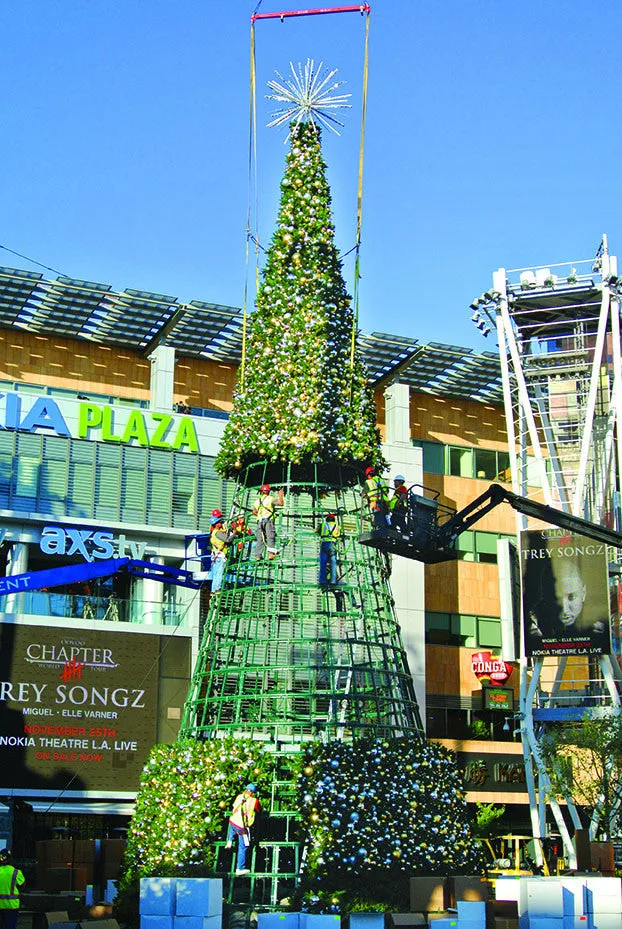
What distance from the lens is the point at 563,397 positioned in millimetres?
54781

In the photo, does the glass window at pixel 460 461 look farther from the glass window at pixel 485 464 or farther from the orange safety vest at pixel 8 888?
the orange safety vest at pixel 8 888

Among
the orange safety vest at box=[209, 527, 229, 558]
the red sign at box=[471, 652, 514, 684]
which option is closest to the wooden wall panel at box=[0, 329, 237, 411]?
the red sign at box=[471, 652, 514, 684]

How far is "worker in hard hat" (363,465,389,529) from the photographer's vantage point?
25.8m

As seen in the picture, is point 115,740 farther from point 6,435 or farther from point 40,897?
point 40,897

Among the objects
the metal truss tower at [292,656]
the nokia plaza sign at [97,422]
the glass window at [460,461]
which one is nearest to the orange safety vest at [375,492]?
the metal truss tower at [292,656]

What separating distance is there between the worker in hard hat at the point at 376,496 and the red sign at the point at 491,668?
33462mm

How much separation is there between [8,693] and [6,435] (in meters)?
9.60

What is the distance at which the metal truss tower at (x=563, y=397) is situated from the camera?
1972 inches

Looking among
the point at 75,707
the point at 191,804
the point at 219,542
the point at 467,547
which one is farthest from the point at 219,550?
the point at 467,547

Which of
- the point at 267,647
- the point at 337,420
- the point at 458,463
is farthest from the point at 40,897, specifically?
the point at 458,463

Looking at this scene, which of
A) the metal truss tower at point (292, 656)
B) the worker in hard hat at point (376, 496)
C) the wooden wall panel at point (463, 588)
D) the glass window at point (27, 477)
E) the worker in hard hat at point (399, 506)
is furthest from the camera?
the wooden wall panel at point (463, 588)

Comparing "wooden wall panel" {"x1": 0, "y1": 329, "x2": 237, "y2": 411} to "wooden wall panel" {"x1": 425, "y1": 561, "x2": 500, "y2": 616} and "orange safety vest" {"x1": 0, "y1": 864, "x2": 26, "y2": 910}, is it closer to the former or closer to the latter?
"wooden wall panel" {"x1": 425, "y1": 561, "x2": 500, "y2": 616}

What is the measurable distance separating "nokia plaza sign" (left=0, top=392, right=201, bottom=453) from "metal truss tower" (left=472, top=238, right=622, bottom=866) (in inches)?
514

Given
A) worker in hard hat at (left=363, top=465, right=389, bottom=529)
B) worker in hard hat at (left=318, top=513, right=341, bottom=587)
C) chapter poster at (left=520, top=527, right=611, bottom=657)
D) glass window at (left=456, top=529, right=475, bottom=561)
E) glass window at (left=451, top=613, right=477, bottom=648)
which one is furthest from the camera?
glass window at (left=456, top=529, right=475, bottom=561)
